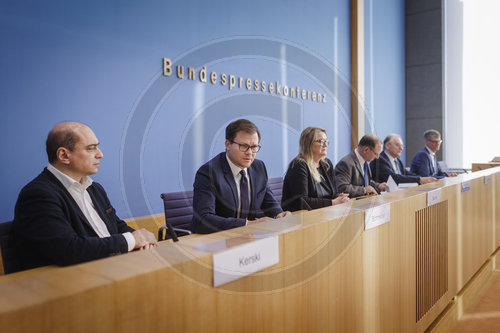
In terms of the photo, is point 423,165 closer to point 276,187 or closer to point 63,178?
point 276,187

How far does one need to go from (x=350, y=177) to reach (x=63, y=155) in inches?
99.1

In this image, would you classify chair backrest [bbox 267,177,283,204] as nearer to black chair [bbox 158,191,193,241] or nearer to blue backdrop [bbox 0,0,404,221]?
blue backdrop [bbox 0,0,404,221]

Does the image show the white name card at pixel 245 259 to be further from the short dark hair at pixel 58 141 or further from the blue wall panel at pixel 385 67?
the blue wall panel at pixel 385 67

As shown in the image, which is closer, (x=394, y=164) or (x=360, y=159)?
(x=360, y=159)

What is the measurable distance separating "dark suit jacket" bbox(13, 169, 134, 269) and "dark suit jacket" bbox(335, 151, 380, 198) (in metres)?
2.31

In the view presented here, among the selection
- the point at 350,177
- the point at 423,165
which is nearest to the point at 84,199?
the point at 350,177

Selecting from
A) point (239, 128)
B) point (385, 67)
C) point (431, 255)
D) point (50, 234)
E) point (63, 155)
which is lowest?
point (431, 255)

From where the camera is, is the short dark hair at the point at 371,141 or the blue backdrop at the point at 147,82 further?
the short dark hair at the point at 371,141

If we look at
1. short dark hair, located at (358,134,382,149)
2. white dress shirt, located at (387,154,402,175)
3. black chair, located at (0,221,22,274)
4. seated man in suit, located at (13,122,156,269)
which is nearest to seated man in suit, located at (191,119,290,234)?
seated man in suit, located at (13,122,156,269)

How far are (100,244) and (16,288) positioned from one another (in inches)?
Result: 35.2

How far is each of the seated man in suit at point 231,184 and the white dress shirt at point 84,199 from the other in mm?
517

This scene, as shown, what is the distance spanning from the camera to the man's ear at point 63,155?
1.64m

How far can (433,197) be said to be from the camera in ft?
5.85

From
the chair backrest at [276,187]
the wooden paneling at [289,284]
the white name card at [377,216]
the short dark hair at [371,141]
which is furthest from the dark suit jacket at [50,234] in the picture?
the short dark hair at [371,141]
